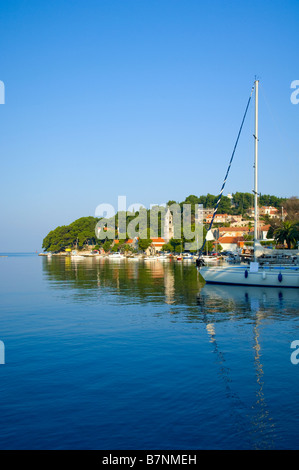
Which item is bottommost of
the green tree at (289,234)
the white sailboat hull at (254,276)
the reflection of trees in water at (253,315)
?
the reflection of trees in water at (253,315)

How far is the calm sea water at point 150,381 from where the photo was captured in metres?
8.63

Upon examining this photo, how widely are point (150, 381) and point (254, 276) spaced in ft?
90.7

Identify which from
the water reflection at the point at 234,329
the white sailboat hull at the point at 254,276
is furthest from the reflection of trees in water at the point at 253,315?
the white sailboat hull at the point at 254,276

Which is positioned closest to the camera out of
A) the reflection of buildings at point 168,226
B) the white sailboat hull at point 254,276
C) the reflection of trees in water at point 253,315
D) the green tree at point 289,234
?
the reflection of trees in water at point 253,315

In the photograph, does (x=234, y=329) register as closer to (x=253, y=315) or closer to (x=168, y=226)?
(x=253, y=315)

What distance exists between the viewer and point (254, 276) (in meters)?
37.8

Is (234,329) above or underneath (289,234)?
underneath

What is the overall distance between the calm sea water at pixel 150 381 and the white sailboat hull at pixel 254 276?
12927mm

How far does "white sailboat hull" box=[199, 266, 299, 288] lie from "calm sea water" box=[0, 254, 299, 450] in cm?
1293

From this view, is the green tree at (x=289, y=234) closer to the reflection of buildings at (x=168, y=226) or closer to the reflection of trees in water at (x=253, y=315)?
the reflection of trees in water at (x=253, y=315)

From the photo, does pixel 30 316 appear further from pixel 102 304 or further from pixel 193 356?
pixel 193 356

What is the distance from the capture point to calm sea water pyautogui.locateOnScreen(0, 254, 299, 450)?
28.3 ft

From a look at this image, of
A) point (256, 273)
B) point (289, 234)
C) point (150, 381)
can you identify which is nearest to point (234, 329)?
point (150, 381)

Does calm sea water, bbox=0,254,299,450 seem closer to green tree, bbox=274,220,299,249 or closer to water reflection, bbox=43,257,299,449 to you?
water reflection, bbox=43,257,299,449
